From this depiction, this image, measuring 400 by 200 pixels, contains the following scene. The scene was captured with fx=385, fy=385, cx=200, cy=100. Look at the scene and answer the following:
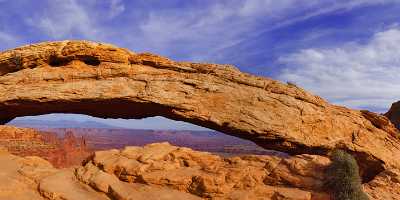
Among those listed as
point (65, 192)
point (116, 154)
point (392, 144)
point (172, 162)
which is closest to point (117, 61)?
point (116, 154)

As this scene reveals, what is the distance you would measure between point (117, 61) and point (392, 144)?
2311 centimetres

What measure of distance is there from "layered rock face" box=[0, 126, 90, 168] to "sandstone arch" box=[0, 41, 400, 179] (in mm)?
11976

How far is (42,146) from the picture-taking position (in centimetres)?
8306

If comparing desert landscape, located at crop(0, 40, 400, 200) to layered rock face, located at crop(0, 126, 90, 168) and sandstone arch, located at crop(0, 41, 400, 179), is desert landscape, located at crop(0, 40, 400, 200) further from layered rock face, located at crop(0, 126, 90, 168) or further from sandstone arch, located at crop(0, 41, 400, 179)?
layered rock face, located at crop(0, 126, 90, 168)

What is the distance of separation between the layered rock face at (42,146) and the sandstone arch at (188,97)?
12.0 m

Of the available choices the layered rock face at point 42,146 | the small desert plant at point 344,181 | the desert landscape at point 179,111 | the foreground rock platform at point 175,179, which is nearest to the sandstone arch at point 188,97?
the desert landscape at point 179,111

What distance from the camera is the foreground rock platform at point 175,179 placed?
21.5m

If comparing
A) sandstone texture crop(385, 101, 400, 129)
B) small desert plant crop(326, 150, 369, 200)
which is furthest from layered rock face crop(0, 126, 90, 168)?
sandstone texture crop(385, 101, 400, 129)

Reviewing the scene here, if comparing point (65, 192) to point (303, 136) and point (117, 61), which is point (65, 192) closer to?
point (117, 61)

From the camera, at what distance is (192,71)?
102ft

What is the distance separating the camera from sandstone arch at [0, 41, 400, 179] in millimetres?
29078

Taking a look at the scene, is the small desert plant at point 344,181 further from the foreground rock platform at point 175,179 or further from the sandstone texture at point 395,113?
the sandstone texture at point 395,113

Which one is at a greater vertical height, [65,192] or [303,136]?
[303,136]

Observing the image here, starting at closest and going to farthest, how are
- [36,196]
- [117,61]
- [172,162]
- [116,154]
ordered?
[36,196], [172,162], [116,154], [117,61]
